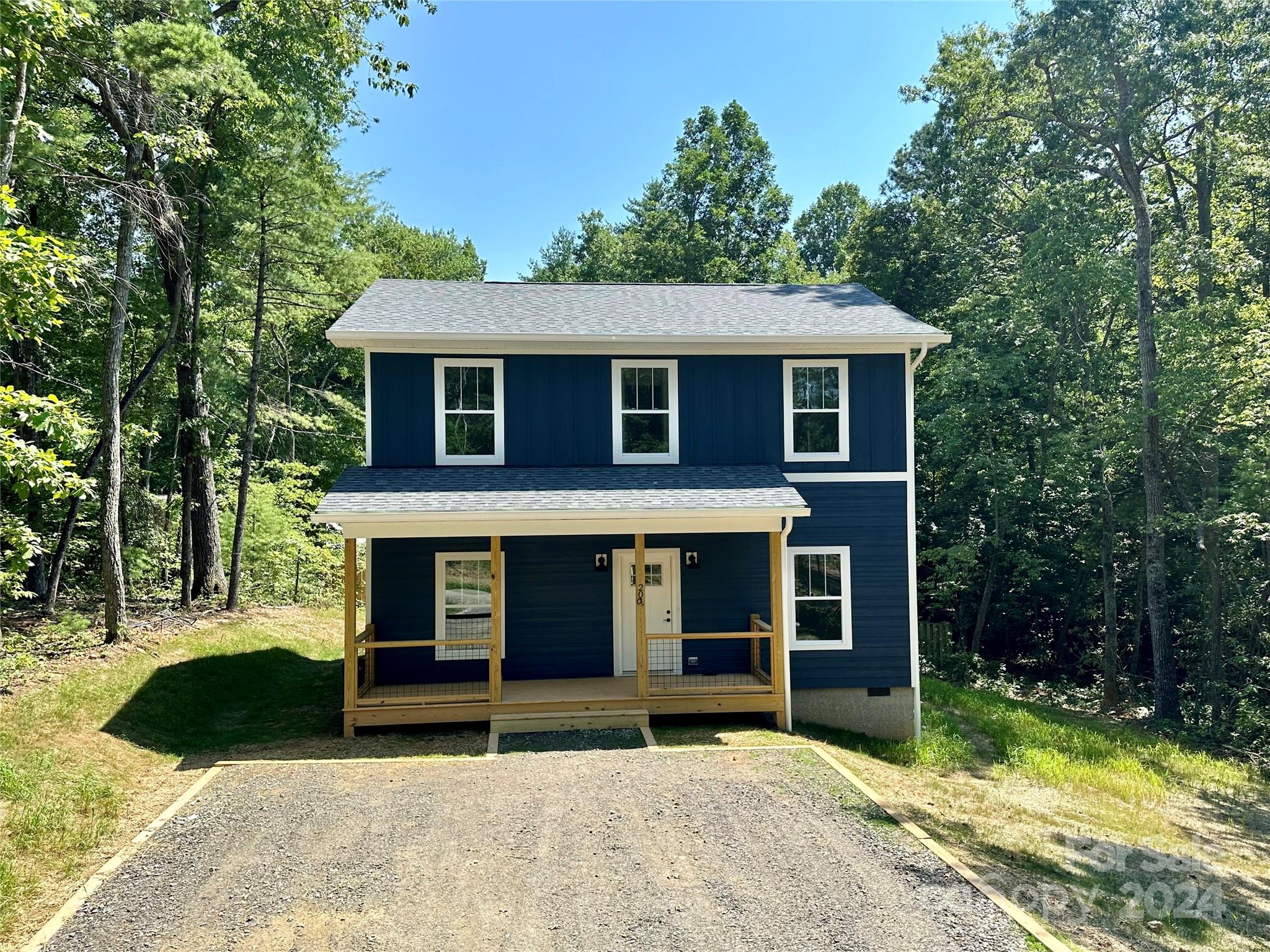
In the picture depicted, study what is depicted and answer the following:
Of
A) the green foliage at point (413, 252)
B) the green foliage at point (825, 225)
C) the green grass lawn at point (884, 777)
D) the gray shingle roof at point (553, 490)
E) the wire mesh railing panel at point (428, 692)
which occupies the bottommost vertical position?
the green grass lawn at point (884, 777)

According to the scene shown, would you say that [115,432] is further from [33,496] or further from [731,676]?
[731,676]

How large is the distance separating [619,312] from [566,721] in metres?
6.88

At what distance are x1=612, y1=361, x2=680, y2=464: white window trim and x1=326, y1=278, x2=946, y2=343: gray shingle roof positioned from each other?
530 mm

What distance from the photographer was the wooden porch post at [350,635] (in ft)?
31.7

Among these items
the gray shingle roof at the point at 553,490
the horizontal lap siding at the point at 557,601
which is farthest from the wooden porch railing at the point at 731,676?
the gray shingle roof at the point at 553,490

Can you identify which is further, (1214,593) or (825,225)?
(825,225)

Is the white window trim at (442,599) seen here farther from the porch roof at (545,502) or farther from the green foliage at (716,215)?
the green foliage at (716,215)

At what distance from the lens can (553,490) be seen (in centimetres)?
1079

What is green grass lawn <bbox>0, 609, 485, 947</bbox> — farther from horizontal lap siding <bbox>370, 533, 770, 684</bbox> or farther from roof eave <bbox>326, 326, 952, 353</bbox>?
roof eave <bbox>326, 326, 952, 353</bbox>

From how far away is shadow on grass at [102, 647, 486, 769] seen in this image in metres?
9.38

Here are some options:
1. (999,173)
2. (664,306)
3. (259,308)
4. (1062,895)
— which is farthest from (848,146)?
(1062,895)

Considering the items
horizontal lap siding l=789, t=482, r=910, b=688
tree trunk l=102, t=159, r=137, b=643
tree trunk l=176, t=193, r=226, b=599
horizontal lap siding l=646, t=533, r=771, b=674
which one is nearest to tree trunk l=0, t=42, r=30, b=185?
tree trunk l=102, t=159, r=137, b=643

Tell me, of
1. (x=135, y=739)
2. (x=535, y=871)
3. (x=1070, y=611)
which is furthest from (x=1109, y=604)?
(x=135, y=739)

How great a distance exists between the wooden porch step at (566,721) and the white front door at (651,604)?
5.42 feet
